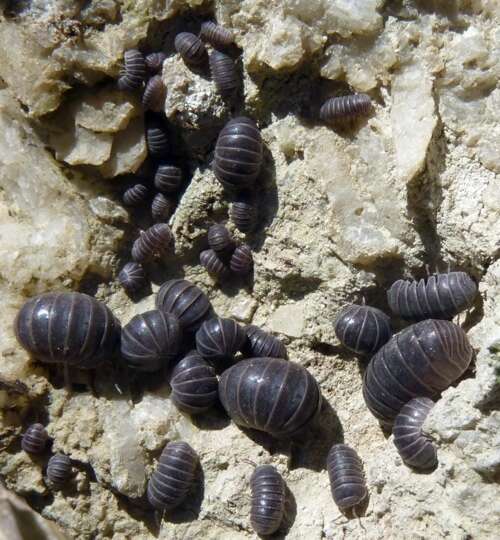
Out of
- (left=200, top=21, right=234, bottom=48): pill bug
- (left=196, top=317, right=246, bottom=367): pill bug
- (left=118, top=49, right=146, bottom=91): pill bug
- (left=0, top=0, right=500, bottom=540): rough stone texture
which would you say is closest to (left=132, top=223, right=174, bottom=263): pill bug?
(left=0, top=0, right=500, bottom=540): rough stone texture

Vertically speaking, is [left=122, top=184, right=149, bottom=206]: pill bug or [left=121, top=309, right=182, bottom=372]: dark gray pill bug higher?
[left=122, top=184, right=149, bottom=206]: pill bug

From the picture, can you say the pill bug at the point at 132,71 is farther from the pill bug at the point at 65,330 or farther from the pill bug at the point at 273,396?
the pill bug at the point at 273,396

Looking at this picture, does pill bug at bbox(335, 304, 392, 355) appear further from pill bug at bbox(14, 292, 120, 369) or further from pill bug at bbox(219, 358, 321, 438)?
pill bug at bbox(14, 292, 120, 369)

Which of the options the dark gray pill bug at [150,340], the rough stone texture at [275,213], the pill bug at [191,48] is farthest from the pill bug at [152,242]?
the pill bug at [191,48]

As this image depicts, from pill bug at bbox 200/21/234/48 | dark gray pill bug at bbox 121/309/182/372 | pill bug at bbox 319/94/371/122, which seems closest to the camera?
pill bug at bbox 319/94/371/122

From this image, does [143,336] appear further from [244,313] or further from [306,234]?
[306,234]

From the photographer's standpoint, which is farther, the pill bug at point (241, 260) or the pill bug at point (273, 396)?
the pill bug at point (241, 260)

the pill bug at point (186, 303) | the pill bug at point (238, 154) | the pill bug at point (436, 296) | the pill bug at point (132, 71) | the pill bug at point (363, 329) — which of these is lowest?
the pill bug at point (186, 303)

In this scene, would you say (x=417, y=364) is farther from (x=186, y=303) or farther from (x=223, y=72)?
(x=223, y=72)
